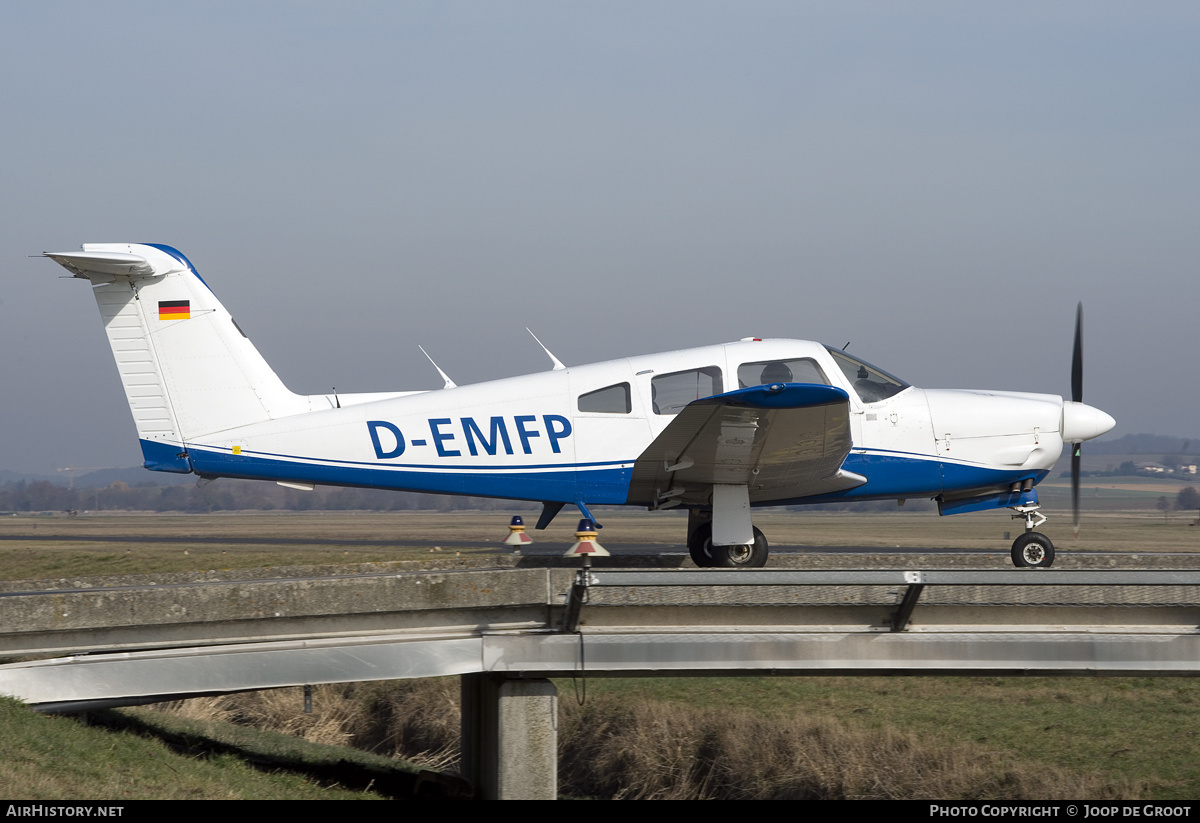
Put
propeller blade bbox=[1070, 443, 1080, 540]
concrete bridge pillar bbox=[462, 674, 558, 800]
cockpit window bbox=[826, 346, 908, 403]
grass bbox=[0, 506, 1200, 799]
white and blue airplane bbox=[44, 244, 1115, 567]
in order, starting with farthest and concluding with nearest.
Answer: propeller blade bbox=[1070, 443, 1080, 540] → cockpit window bbox=[826, 346, 908, 403] → white and blue airplane bbox=[44, 244, 1115, 567] → grass bbox=[0, 506, 1200, 799] → concrete bridge pillar bbox=[462, 674, 558, 800]

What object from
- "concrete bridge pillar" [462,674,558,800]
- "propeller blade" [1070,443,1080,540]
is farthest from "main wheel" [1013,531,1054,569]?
"concrete bridge pillar" [462,674,558,800]

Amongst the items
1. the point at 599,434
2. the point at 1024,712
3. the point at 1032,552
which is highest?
the point at 599,434

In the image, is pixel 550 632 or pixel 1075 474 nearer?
pixel 550 632

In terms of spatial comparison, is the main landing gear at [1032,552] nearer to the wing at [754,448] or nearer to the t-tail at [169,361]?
the wing at [754,448]

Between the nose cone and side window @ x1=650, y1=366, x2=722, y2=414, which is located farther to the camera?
the nose cone

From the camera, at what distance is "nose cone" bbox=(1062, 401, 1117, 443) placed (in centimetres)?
1159

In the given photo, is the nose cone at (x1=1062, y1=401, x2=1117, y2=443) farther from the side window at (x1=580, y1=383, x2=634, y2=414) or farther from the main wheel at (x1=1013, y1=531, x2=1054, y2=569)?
the side window at (x1=580, y1=383, x2=634, y2=414)

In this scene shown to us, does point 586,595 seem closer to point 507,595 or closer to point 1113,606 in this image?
point 507,595

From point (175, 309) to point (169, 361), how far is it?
1.98ft

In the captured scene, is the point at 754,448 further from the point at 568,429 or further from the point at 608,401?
the point at 568,429

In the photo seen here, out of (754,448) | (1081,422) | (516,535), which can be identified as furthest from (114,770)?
(1081,422)

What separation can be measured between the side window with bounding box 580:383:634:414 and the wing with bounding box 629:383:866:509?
669 mm

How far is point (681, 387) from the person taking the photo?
10.9 metres
